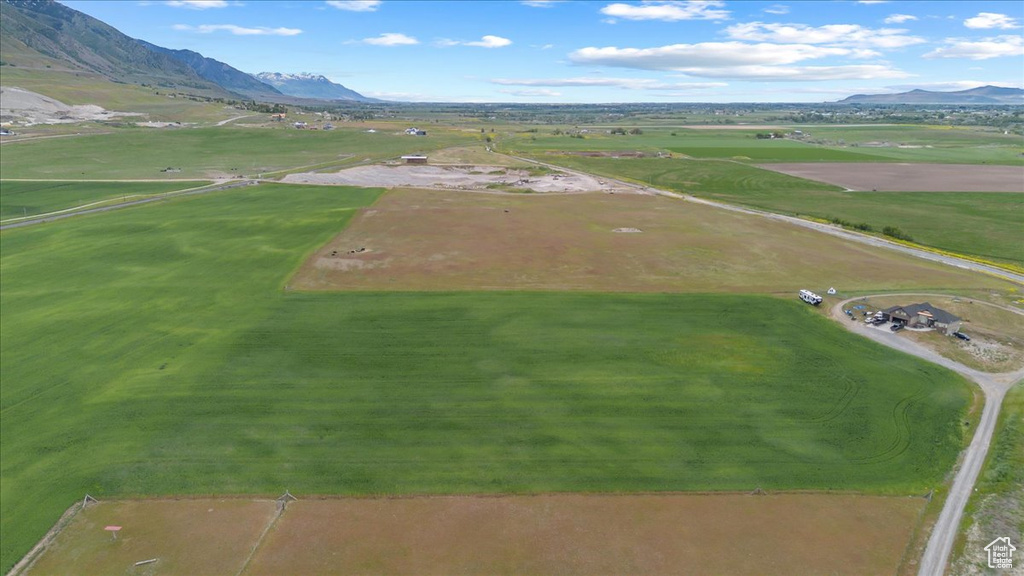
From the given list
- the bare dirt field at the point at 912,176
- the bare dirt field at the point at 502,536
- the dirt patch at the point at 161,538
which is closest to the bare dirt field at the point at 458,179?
the bare dirt field at the point at 912,176

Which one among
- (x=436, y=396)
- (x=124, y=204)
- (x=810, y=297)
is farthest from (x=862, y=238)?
(x=124, y=204)

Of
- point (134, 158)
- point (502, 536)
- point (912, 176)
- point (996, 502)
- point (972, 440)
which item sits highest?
point (134, 158)

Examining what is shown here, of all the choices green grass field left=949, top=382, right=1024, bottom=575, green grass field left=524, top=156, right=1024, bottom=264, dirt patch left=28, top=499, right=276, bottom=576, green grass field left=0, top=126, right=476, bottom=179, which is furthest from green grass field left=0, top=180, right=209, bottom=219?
green grass field left=949, top=382, right=1024, bottom=575

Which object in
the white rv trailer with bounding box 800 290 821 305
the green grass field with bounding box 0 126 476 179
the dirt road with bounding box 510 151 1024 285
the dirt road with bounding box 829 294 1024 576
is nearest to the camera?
the dirt road with bounding box 829 294 1024 576

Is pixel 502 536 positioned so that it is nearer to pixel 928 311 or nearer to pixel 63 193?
pixel 928 311

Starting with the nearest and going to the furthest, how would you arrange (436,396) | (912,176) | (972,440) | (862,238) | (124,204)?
(972,440) < (436,396) < (862,238) < (124,204) < (912,176)

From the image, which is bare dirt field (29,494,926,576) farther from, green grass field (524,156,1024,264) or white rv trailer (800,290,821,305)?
green grass field (524,156,1024,264)

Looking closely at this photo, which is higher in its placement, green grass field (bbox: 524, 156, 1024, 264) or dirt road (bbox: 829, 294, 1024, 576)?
green grass field (bbox: 524, 156, 1024, 264)
